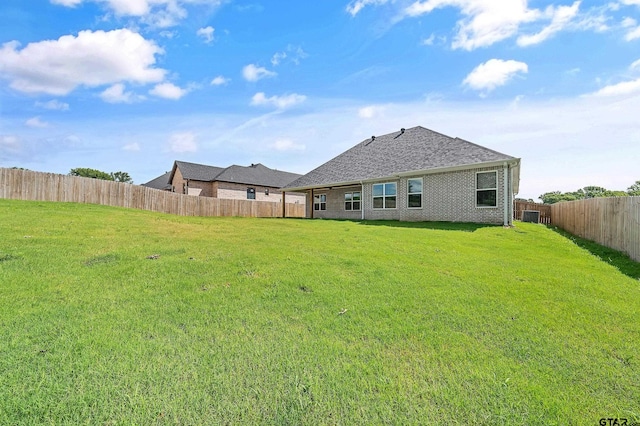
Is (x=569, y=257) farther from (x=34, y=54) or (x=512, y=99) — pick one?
(x=34, y=54)

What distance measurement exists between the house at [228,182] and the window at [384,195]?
14.0m

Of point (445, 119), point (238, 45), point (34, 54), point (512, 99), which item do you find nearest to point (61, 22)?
point (34, 54)

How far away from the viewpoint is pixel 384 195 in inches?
703

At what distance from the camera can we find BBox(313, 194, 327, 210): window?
22.7 m

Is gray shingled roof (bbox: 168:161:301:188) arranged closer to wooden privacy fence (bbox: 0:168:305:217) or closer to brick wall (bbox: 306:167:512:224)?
wooden privacy fence (bbox: 0:168:305:217)

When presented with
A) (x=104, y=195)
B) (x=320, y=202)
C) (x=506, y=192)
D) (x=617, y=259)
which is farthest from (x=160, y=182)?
(x=617, y=259)

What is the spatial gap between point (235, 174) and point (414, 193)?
22654 millimetres

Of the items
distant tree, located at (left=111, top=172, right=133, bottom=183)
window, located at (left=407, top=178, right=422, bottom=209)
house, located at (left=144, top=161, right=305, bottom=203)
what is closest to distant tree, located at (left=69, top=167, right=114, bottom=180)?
distant tree, located at (left=111, top=172, right=133, bottom=183)

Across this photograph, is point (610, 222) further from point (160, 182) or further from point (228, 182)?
point (160, 182)

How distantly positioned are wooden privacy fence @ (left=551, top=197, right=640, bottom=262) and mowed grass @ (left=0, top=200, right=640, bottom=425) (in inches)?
139

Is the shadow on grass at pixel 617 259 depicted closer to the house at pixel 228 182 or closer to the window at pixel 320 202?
the window at pixel 320 202

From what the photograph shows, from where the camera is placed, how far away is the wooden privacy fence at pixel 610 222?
26.1 feet

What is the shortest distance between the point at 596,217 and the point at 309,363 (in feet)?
42.5

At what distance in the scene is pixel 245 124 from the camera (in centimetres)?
1662
